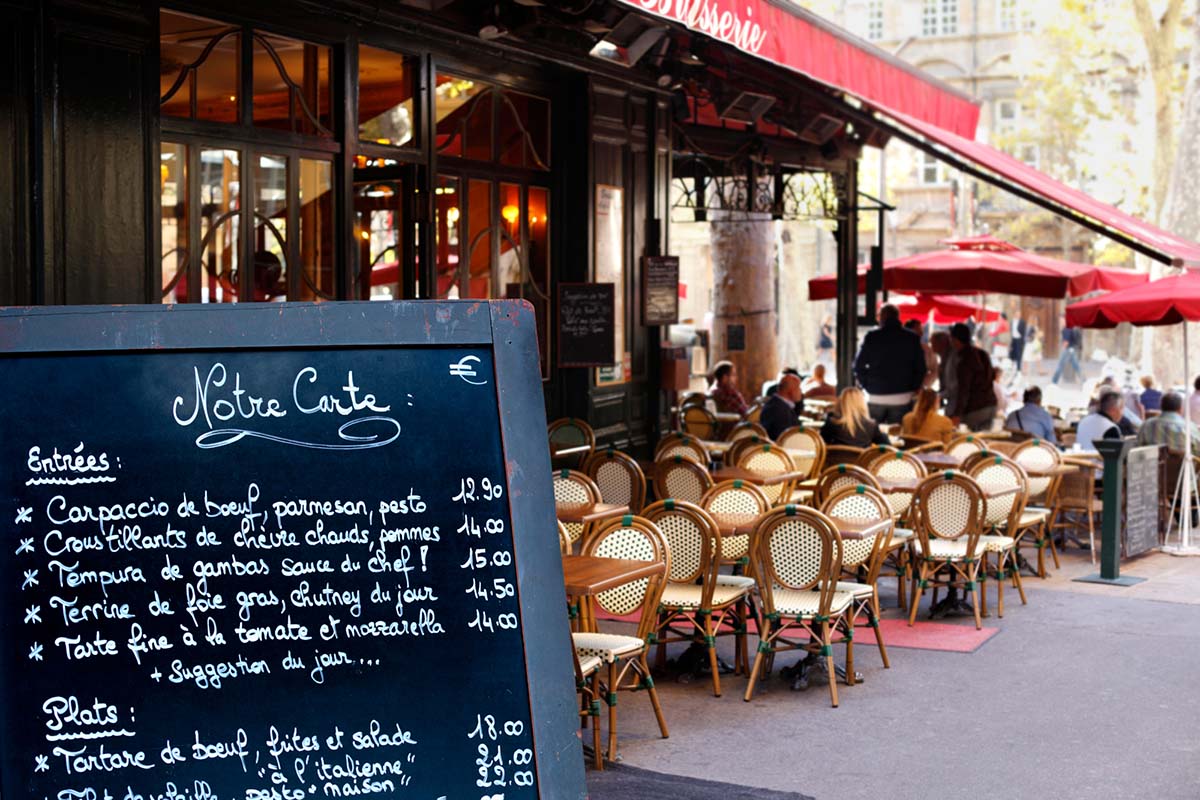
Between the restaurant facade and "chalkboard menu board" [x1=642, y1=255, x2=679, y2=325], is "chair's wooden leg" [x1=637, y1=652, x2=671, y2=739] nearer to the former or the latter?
the restaurant facade

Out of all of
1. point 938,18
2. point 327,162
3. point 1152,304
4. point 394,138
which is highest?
point 938,18

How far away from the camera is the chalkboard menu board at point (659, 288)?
40.9 ft

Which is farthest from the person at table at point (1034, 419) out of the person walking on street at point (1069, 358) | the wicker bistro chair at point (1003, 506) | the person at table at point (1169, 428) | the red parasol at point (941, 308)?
the person walking on street at point (1069, 358)

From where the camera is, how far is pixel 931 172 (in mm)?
47375

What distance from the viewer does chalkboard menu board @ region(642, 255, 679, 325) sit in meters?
12.5

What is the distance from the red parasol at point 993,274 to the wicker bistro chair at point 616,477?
783 centimetres

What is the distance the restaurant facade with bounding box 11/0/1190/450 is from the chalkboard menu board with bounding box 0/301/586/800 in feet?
12.3

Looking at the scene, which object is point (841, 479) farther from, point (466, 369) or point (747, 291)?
point (747, 291)

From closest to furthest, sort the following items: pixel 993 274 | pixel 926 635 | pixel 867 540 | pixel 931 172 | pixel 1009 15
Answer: pixel 867 540 < pixel 926 635 < pixel 993 274 < pixel 931 172 < pixel 1009 15

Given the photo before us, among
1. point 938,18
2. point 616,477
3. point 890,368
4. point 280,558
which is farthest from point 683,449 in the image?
point 938,18

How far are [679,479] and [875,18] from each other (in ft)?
139

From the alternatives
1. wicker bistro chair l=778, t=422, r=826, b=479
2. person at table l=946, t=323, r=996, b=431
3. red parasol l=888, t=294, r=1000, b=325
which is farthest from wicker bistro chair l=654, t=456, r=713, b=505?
red parasol l=888, t=294, r=1000, b=325

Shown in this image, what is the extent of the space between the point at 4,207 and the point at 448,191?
14.2ft

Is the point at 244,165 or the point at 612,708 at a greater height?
the point at 244,165
